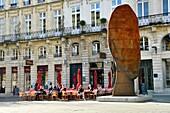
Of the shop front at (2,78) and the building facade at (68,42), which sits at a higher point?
the building facade at (68,42)

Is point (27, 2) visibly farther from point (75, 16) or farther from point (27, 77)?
point (27, 77)

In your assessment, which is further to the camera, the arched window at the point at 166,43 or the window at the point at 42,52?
the window at the point at 42,52

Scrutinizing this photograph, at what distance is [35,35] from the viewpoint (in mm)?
40594

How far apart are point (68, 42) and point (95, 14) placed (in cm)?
484

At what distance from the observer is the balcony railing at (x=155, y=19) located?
3102 cm

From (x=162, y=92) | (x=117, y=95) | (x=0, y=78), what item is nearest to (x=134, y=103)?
(x=117, y=95)

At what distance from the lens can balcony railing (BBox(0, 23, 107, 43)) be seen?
35656 millimetres

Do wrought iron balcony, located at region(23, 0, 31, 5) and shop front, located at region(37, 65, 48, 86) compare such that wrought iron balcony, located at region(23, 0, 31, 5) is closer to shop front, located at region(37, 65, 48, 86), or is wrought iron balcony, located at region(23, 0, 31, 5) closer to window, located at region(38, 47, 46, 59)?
window, located at region(38, 47, 46, 59)

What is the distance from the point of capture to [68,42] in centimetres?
3731

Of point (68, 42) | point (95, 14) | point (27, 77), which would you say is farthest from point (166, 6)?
point (27, 77)

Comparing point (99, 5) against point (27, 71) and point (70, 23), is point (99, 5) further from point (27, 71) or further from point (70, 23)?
point (27, 71)

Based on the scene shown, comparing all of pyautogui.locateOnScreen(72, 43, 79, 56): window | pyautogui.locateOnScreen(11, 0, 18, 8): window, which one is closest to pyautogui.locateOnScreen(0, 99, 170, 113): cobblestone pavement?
pyautogui.locateOnScreen(72, 43, 79, 56): window

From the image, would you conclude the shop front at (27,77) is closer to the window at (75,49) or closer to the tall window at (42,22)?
the tall window at (42,22)

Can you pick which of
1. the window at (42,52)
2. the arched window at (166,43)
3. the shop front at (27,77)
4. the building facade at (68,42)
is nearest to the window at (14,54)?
the building facade at (68,42)
